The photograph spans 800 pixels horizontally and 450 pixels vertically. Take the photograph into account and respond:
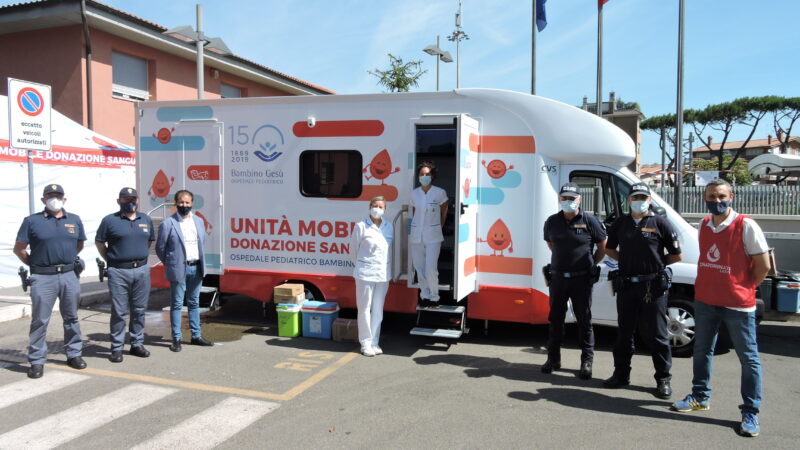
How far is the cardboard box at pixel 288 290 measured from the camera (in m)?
6.81

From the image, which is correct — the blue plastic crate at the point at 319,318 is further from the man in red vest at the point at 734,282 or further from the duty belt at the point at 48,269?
the man in red vest at the point at 734,282

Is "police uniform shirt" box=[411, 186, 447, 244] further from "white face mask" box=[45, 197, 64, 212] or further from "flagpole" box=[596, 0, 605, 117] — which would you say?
"flagpole" box=[596, 0, 605, 117]

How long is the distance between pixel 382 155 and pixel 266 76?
1389 cm

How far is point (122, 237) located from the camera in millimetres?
5797

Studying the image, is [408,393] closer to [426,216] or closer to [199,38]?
[426,216]

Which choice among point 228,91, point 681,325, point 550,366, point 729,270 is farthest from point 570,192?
point 228,91

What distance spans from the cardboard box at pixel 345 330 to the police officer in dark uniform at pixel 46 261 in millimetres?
2811

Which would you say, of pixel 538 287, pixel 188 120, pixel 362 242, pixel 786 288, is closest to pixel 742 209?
pixel 786 288

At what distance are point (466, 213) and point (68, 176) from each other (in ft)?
28.7

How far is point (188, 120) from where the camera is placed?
734cm

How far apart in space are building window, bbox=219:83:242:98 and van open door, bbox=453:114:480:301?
45.7 feet

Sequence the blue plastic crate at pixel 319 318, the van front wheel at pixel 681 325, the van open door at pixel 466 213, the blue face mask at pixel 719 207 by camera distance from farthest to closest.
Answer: the blue plastic crate at pixel 319 318, the van front wheel at pixel 681 325, the van open door at pixel 466 213, the blue face mask at pixel 719 207

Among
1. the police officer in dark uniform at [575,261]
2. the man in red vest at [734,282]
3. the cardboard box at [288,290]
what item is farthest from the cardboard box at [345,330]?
the man in red vest at [734,282]

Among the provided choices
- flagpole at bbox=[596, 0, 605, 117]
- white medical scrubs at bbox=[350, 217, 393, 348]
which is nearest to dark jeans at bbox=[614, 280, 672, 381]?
white medical scrubs at bbox=[350, 217, 393, 348]
